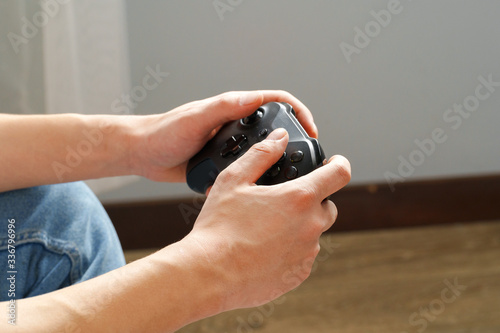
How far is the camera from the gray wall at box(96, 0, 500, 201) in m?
1.39

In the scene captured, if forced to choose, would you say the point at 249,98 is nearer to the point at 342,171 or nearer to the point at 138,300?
the point at 342,171

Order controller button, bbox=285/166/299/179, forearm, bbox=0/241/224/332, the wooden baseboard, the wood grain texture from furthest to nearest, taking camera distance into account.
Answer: the wooden baseboard, the wood grain texture, controller button, bbox=285/166/299/179, forearm, bbox=0/241/224/332

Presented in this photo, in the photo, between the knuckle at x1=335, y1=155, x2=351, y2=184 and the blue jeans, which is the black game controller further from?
the blue jeans

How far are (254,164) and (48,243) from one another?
0.28 m

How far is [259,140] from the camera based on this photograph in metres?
0.62

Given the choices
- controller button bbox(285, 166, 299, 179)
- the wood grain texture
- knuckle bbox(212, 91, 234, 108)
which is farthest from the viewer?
the wood grain texture

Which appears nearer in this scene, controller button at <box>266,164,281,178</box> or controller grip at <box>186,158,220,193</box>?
controller button at <box>266,164,281,178</box>

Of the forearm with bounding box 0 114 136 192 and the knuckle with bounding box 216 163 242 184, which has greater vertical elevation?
the knuckle with bounding box 216 163 242 184

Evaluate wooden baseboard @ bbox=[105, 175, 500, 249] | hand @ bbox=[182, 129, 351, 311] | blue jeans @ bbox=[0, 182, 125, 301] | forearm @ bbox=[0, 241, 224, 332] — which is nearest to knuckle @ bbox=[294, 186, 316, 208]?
hand @ bbox=[182, 129, 351, 311]

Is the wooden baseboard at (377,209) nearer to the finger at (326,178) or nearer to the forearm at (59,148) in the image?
the forearm at (59,148)

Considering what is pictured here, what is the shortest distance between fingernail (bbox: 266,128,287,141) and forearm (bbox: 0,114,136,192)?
0.82 ft

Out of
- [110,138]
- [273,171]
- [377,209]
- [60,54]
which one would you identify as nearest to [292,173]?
[273,171]

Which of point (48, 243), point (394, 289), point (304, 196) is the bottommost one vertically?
point (394, 289)

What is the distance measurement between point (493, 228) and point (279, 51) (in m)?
0.84
